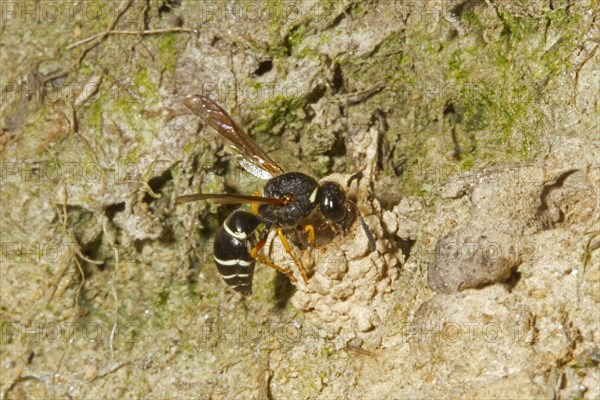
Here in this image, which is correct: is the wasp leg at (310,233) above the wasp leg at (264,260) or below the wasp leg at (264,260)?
above

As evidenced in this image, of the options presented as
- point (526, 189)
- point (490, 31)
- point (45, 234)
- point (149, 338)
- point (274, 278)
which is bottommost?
point (149, 338)

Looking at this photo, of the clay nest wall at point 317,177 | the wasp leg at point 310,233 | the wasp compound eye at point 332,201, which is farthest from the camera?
the wasp leg at point 310,233

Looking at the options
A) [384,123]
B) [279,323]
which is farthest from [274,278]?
[384,123]

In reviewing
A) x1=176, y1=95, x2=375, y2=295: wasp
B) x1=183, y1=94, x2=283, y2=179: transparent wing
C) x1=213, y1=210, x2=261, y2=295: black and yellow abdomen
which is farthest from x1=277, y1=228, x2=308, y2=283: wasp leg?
x1=183, y1=94, x2=283, y2=179: transparent wing

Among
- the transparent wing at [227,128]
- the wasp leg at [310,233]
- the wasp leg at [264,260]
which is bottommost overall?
the wasp leg at [264,260]

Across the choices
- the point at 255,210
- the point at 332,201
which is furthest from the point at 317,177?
the point at 332,201

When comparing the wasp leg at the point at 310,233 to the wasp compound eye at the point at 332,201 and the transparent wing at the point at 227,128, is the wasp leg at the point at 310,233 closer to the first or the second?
the wasp compound eye at the point at 332,201

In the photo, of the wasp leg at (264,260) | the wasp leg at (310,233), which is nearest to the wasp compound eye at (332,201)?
the wasp leg at (310,233)

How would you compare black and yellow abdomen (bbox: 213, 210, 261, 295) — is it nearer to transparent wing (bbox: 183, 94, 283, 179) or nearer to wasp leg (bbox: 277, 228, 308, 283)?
wasp leg (bbox: 277, 228, 308, 283)

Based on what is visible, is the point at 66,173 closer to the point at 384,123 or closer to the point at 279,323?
the point at 279,323
